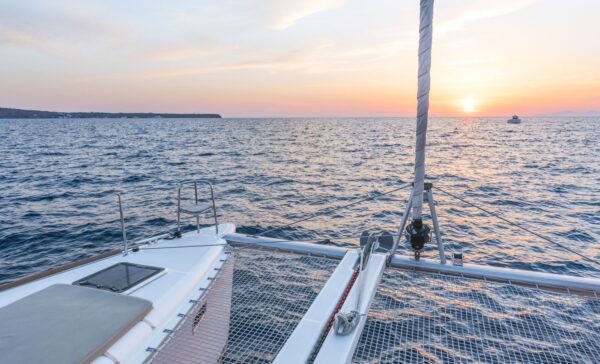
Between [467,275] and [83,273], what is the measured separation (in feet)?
16.1

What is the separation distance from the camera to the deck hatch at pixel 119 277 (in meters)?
3.93

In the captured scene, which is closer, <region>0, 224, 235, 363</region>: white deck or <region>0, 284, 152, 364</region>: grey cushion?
<region>0, 284, 152, 364</region>: grey cushion

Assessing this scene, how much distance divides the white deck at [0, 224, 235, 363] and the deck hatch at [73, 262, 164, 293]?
0.10 m

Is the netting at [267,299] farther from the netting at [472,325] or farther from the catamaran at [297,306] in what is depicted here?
the netting at [472,325]

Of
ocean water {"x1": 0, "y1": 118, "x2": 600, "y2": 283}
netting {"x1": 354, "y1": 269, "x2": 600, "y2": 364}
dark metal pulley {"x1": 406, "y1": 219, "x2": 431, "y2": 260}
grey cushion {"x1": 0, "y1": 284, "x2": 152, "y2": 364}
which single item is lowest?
ocean water {"x1": 0, "y1": 118, "x2": 600, "y2": 283}

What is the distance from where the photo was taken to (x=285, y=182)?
67.7ft

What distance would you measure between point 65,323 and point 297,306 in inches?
159

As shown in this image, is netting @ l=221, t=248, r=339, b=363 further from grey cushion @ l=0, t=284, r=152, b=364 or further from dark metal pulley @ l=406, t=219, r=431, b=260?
dark metal pulley @ l=406, t=219, r=431, b=260

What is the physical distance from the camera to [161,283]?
422 centimetres

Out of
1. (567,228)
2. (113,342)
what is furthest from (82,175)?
(567,228)

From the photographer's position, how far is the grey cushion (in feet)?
8.70

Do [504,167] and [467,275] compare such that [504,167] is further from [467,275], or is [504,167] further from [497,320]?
[467,275]

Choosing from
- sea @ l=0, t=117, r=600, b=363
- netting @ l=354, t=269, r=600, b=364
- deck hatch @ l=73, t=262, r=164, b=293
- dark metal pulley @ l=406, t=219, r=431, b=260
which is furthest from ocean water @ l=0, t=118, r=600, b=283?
deck hatch @ l=73, t=262, r=164, b=293

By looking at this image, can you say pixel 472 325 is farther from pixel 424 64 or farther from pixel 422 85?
pixel 424 64
